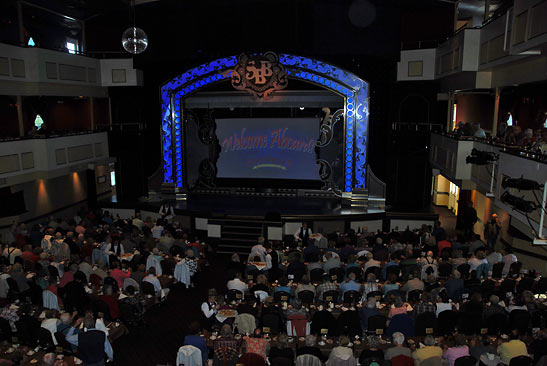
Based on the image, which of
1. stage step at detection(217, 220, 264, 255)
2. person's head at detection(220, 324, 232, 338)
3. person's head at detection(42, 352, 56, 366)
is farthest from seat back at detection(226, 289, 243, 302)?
stage step at detection(217, 220, 264, 255)

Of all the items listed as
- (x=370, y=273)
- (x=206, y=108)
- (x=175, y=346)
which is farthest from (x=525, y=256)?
(x=206, y=108)

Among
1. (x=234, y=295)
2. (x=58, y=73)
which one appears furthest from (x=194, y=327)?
(x=58, y=73)

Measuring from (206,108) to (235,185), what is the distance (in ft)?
13.5

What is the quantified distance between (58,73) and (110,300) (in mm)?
12931

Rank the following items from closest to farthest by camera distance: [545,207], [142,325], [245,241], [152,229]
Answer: [545,207], [142,325], [152,229], [245,241]

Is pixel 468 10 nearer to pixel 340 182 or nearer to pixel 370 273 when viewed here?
pixel 340 182

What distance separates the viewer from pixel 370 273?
36.9ft

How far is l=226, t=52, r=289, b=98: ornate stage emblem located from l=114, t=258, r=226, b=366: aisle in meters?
9.81

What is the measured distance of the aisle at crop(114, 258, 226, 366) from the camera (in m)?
9.98

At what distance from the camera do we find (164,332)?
11.1 m

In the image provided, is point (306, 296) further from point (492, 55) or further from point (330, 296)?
point (492, 55)

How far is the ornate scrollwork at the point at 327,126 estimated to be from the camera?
21.4 m

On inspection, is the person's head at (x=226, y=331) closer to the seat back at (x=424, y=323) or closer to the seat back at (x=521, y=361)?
the seat back at (x=424, y=323)

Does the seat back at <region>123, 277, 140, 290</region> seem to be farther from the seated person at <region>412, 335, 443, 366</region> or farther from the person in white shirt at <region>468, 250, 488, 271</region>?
the person in white shirt at <region>468, 250, 488, 271</region>
